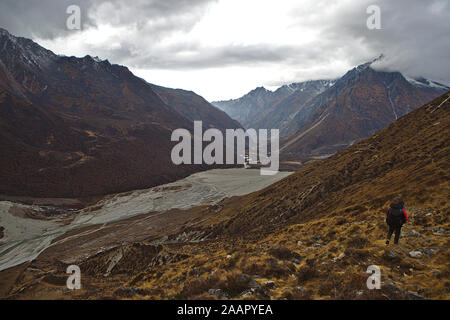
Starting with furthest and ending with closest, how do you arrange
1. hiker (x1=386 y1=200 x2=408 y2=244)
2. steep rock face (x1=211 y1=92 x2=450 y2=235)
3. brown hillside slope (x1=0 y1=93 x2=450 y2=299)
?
steep rock face (x1=211 y1=92 x2=450 y2=235), hiker (x1=386 y1=200 x2=408 y2=244), brown hillside slope (x1=0 y1=93 x2=450 y2=299)

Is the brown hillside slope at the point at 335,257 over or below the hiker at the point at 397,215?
below

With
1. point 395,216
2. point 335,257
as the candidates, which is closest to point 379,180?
point 395,216

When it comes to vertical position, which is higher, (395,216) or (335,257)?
(395,216)

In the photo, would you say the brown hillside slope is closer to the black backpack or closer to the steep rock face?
the steep rock face

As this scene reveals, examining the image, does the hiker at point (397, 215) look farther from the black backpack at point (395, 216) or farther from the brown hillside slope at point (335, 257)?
the brown hillside slope at point (335, 257)

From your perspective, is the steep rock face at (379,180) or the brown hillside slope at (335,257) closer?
the brown hillside slope at (335,257)

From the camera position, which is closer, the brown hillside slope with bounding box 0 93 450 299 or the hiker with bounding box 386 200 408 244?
the brown hillside slope with bounding box 0 93 450 299

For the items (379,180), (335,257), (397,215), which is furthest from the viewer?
(379,180)

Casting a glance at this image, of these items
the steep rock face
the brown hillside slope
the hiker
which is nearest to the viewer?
the brown hillside slope

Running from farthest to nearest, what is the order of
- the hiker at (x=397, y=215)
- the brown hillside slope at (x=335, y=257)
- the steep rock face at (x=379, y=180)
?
the steep rock face at (x=379, y=180)
the hiker at (x=397, y=215)
the brown hillside slope at (x=335, y=257)

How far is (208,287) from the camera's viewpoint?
43.8 feet

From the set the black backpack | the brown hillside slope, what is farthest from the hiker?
the brown hillside slope

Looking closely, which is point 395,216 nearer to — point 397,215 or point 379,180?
point 397,215

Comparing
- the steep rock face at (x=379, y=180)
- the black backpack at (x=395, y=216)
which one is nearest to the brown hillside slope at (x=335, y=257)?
the steep rock face at (x=379, y=180)
